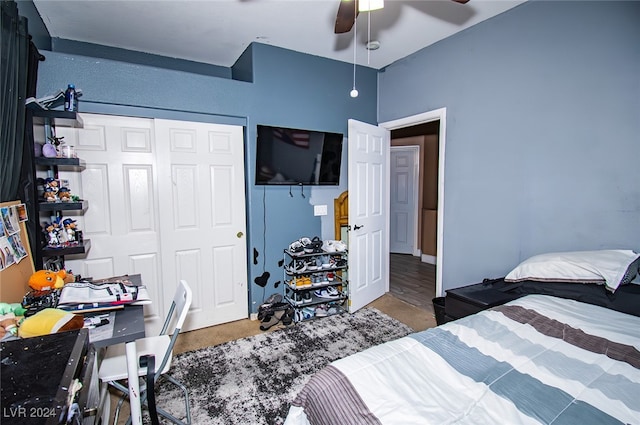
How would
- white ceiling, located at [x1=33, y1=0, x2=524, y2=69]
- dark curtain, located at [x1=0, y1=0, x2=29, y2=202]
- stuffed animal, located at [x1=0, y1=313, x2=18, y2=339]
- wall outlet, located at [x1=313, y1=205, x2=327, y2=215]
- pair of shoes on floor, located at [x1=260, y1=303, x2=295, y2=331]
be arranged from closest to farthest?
stuffed animal, located at [x1=0, y1=313, x2=18, y2=339]
dark curtain, located at [x1=0, y1=0, x2=29, y2=202]
white ceiling, located at [x1=33, y1=0, x2=524, y2=69]
pair of shoes on floor, located at [x1=260, y1=303, x2=295, y2=331]
wall outlet, located at [x1=313, y1=205, x2=327, y2=215]

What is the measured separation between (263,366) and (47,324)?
1509 mm

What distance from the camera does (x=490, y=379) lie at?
3.43ft

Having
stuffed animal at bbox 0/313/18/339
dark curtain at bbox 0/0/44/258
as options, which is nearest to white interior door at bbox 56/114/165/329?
dark curtain at bbox 0/0/44/258

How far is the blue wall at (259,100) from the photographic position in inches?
95.9

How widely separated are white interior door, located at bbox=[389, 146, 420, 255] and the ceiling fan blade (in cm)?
431

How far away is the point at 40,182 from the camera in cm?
209

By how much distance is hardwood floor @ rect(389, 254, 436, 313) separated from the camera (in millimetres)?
3678

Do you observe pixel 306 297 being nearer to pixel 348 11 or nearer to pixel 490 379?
pixel 490 379

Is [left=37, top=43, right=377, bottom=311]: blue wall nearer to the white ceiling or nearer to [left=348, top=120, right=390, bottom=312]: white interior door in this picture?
the white ceiling

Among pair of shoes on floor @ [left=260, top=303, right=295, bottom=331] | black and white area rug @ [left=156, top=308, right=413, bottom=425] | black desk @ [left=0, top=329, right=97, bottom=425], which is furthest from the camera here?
pair of shoes on floor @ [left=260, top=303, right=295, bottom=331]

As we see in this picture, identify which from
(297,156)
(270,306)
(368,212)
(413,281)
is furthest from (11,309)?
(413,281)

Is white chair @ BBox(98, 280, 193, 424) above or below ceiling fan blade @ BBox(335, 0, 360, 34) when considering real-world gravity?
below

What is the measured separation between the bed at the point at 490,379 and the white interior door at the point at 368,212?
1871mm

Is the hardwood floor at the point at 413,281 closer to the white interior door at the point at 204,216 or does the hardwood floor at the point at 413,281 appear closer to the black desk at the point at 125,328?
the white interior door at the point at 204,216
